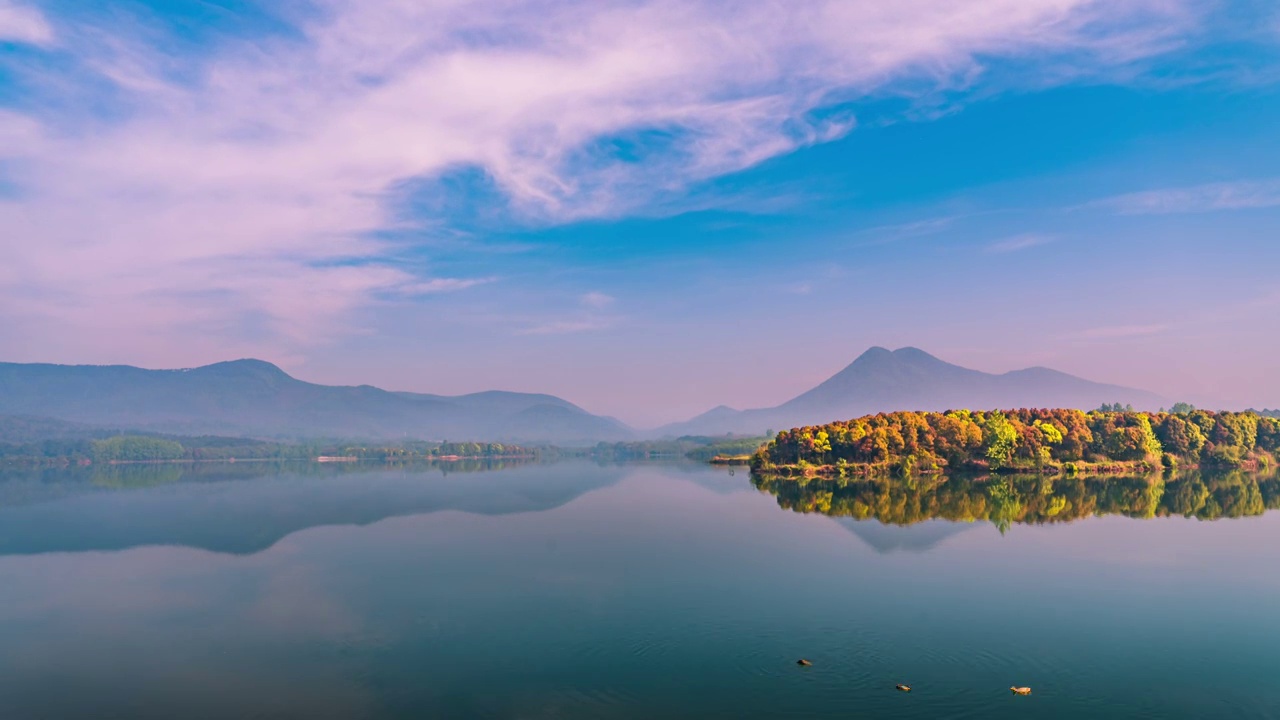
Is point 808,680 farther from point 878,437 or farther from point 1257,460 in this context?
point 1257,460

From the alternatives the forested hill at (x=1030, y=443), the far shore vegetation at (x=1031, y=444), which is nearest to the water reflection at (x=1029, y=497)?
the far shore vegetation at (x=1031, y=444)

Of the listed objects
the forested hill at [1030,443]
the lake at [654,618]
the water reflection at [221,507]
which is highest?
the forested hill at [1030,443]

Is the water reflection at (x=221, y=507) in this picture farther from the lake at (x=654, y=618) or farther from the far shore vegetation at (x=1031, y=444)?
the far shore vegetation at (x=1031, y=444)

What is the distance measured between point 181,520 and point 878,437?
104 m

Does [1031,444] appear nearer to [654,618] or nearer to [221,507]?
[654,618]

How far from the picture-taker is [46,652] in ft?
92.1

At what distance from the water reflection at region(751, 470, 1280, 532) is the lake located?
4.58 ft

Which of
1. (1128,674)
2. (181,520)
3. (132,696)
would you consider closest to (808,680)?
(1128,674)

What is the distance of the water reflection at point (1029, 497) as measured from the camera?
64.9m

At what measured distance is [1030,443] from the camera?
396 feet

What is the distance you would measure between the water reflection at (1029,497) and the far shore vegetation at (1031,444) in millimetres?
11092

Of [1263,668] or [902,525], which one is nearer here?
[1263,668]

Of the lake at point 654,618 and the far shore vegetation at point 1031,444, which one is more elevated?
the far shore vegetation at point 1031,444

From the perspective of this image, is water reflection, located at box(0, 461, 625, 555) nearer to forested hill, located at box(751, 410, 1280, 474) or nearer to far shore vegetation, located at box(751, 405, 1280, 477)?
forested hill, located at box(751, 410, 1280, 474)
